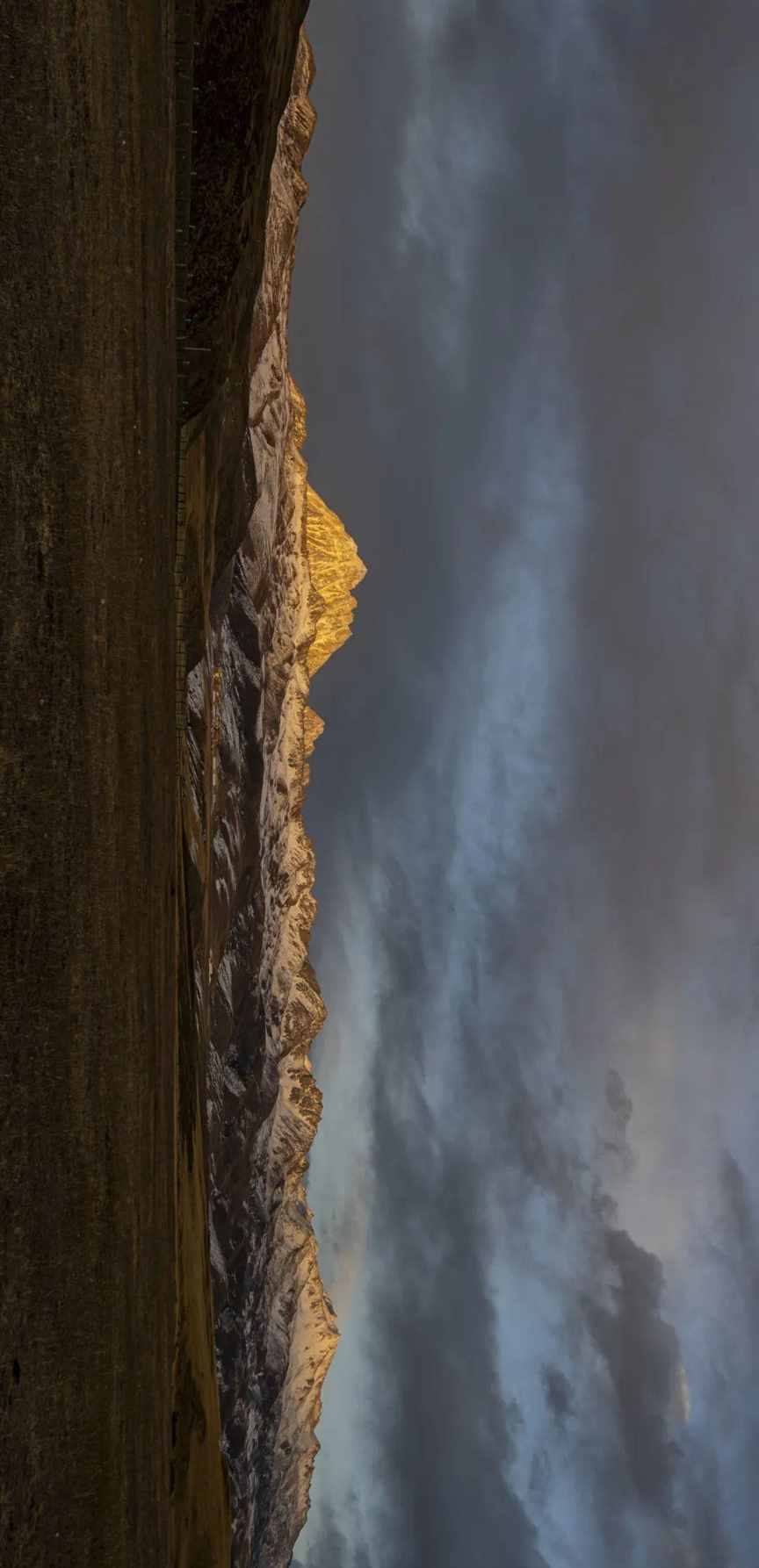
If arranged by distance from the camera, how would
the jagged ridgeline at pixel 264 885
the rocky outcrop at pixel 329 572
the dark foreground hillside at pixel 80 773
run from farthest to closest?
the rocky outcrop at pixel 329 572, the jagged ridgeline at pixel 264 885, the dark foreground hillside at pixel 80 773

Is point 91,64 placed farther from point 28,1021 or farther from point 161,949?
point 161,949

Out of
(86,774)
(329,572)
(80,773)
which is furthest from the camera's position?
(329,572)

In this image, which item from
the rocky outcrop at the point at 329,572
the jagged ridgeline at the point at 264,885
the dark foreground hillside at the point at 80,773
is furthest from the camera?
the rocky outcrop at the point at 329,572

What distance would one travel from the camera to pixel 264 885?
213 ft

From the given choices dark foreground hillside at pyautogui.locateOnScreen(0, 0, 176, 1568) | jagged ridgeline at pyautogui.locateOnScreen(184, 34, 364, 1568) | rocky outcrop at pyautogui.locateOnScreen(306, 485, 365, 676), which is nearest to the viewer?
dark foreground hillside at pyautogui.locateOnScreen(0, 0, 176, 1568)

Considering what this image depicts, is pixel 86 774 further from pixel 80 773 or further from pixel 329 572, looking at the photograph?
pixel 329 572

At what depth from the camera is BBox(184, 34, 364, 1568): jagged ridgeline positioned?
46.3m

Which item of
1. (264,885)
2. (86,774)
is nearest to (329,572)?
(264,885)

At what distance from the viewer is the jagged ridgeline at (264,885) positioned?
152 feet

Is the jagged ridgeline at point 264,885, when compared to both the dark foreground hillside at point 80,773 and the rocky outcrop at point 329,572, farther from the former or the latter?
the dark foreground hillside at point 80,773

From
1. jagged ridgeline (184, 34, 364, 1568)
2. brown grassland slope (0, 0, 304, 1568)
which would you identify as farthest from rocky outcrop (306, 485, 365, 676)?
brown grassland slope (0, 0, 304, 1568)

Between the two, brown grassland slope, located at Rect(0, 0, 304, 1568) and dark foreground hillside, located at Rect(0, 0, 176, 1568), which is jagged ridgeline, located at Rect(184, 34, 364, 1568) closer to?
brown grassland slope, located at Rect(0, 0, 304, 1568)

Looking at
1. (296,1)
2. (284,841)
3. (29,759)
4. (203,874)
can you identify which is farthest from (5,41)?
(284,841)

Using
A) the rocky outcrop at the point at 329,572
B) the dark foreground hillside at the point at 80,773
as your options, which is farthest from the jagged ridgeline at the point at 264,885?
the dark foreground hillside at the point at 80,773
